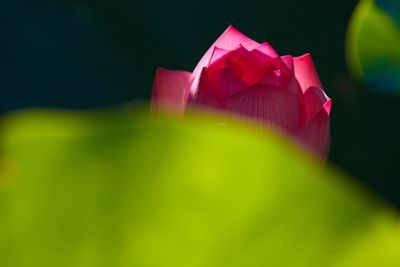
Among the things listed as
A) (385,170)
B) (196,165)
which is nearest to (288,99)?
(196,165)

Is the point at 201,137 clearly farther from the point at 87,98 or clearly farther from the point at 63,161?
the point at 87,98

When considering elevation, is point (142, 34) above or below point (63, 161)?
below

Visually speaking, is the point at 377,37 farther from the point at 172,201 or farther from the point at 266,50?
the point at 172,201

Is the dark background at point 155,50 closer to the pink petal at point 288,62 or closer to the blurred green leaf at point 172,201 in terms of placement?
the pink petal at point 288,62

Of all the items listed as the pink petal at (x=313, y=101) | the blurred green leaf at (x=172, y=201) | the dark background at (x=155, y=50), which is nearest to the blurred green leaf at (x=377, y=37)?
the pink petal at (x=313, y=101)

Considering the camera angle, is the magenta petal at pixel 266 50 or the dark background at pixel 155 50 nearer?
the magenta petal at pixel 266 50

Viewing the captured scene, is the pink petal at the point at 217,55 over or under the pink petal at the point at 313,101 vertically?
over

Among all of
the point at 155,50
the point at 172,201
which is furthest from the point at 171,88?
the point at 155,50
